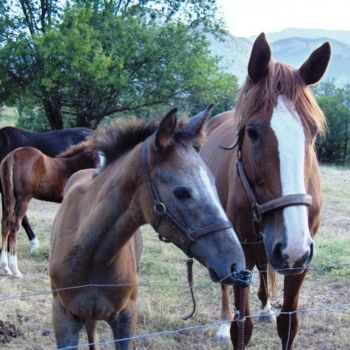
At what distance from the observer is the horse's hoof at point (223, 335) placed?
395cm

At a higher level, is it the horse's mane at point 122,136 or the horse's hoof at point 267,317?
the horse's mane at point 122,136

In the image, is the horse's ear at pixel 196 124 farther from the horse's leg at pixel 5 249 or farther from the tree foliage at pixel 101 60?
the tree foliage at pixel 101 60

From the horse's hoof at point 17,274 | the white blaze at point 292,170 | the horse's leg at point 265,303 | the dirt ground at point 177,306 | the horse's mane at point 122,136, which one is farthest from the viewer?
the horse's hoof at point 17,274

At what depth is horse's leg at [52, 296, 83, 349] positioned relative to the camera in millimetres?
2713

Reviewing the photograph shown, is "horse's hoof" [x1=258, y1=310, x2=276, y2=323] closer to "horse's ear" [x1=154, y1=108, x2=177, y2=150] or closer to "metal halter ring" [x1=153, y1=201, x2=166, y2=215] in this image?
"metal halter ring" [x1=153, y1=201, x2=166, y2=215]

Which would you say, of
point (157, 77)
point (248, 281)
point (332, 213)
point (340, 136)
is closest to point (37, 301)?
point (248, 281)

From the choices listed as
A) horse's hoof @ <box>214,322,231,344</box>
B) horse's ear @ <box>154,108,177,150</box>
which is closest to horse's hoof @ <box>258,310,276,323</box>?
horse's hoof @ <box>214,322,231,344</box>

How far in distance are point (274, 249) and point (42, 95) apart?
41.1 feet

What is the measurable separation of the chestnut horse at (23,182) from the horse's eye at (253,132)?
3480mm

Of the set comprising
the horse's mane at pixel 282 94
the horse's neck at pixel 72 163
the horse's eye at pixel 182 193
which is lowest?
the horse's neck at pixel 72 163

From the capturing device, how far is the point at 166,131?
2176 mm

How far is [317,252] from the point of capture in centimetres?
636

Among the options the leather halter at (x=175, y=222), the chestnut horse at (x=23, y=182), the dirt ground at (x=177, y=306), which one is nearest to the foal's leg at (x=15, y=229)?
the chestnut horse at (x=23, y=182)

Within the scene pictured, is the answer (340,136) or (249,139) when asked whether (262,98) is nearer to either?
(249,139)
